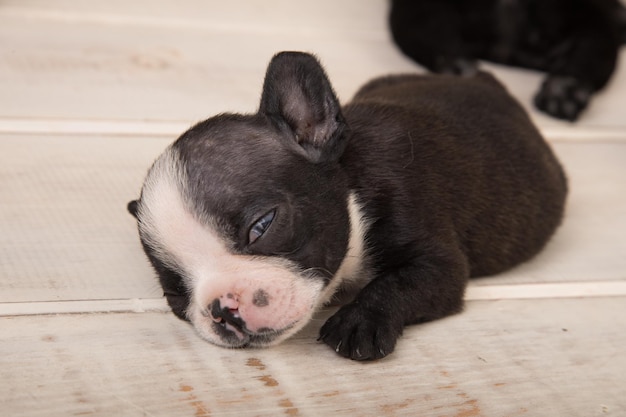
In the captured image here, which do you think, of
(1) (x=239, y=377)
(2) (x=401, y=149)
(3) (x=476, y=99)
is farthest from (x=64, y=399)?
(3) (x=476, y=99)

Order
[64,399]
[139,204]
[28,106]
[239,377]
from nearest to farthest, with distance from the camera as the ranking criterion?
1. [64,399]
2. [239,377]
3. [139,204]
4. [28,106]

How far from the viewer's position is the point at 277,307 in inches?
85.1

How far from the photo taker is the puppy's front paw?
227cm

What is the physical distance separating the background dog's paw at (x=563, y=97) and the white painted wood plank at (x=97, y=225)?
557mm

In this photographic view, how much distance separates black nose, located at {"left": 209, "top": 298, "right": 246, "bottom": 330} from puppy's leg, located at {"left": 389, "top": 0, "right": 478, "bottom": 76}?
2735 mm

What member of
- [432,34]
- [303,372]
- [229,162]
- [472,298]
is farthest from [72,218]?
[432,34]

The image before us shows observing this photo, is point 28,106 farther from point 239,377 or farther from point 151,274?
point 239,377

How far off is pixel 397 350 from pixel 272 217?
539mm

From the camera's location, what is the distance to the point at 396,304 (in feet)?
7.93

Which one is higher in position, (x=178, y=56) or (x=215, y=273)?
(x=215, y=273)

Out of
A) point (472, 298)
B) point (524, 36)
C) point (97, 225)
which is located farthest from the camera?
→ point (524, 36)

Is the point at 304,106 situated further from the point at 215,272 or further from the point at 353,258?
the point at 215,272

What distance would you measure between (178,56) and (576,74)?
215 cm

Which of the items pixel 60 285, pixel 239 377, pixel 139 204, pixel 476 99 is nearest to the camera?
pixel 239 377
